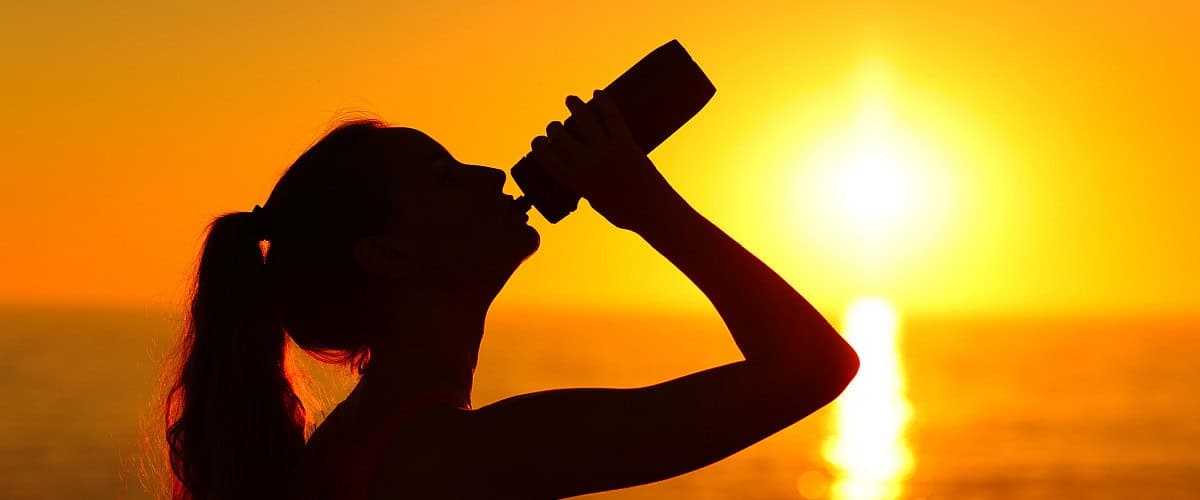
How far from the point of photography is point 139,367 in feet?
241

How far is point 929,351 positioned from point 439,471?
4736 inches

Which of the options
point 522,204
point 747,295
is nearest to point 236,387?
point 522,204

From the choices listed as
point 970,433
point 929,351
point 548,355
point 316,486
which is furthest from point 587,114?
point 929,351

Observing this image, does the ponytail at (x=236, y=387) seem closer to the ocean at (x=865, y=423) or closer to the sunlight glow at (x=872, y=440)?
the ocean at (x=865, y=423)

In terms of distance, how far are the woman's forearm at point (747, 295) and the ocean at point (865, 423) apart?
0.93 m

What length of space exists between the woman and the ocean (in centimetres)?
25

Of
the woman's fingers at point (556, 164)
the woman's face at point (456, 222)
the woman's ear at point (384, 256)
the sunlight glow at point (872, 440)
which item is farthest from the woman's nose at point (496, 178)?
the sunlight glow at point (872, 440)

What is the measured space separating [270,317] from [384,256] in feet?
0.74

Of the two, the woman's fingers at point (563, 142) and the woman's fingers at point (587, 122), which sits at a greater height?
the woman's fingers at point (587, 122)

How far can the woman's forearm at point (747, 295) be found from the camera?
6.22ft

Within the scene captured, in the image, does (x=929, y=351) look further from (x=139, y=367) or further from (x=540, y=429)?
(x=540, y=429)

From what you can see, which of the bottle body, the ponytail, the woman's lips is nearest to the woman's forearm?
the bottle body

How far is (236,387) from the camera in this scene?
7.91 ft

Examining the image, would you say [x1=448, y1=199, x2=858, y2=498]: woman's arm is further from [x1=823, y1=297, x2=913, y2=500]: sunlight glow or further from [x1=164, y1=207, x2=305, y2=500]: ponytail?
[x1=823, y1=297, x2=913, y2=500]: sunlight glow
